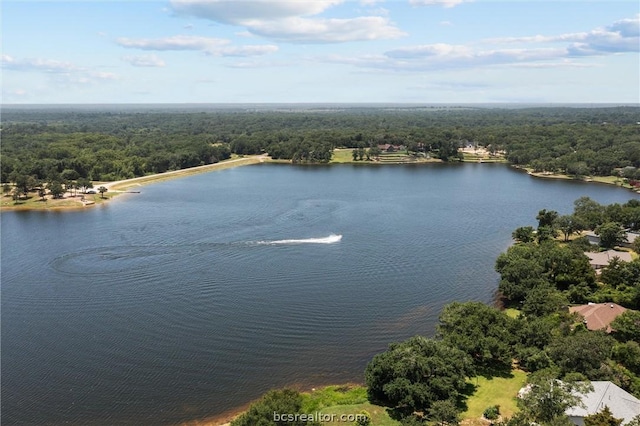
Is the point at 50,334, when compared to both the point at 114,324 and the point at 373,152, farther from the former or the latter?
the point at 373,152

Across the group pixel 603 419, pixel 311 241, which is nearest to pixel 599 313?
pixel 603 419

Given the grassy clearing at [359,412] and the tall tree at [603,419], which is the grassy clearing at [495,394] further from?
the tall tree at [603,419]

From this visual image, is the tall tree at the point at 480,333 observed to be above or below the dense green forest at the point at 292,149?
below

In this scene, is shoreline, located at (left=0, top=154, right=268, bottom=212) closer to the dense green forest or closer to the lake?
the dense green forest

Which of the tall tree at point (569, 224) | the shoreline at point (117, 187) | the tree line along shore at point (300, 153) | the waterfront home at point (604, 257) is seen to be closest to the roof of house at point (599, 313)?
the waterfront home at point (604, 257)

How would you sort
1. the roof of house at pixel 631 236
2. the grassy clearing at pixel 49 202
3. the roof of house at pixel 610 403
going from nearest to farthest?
1. the roof of house at pixel 610 403
2. the roof of house at pixel 631 236
3. the grassy clearing at pixel 49 202

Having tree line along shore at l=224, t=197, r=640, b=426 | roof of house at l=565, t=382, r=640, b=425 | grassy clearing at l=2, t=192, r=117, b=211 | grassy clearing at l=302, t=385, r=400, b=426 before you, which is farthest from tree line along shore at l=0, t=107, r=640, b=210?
roof of house at l=565, t=382, r=640, b=425

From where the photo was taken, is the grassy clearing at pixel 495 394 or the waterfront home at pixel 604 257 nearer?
the grassy clearing at pixel 495 394

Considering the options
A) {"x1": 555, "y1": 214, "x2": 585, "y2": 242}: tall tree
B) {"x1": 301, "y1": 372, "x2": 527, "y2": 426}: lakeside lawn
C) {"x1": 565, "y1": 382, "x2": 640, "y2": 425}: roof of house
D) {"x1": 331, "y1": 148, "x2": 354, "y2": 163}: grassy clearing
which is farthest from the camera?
{"x1": 331, "y1": 148, "x2": 354, "y2": 163}: grassy clearing
